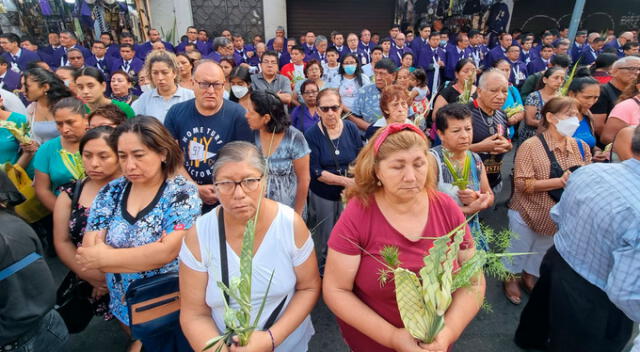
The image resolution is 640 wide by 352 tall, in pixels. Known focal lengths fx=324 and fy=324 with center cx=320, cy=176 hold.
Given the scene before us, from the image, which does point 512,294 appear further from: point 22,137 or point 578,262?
point 22,137

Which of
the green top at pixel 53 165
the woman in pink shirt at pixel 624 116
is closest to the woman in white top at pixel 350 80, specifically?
the woman in pink shirt at pixel 624 116

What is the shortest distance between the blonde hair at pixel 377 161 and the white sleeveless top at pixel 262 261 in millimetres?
381

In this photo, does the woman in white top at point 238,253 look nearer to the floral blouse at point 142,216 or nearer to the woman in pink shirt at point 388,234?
the woman in pink shirt at point 388,234

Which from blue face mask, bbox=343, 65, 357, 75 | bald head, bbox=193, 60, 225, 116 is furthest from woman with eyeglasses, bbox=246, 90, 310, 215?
blue face mask, bbox=343, 65, 357, 75

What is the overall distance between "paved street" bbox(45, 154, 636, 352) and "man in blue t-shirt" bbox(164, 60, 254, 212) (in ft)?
4.62

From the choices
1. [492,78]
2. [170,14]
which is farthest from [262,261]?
[170,14]

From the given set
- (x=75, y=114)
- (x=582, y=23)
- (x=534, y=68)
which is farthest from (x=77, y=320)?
(x=582, y=23)

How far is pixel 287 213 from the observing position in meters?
1.67

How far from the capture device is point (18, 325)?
1.55 m

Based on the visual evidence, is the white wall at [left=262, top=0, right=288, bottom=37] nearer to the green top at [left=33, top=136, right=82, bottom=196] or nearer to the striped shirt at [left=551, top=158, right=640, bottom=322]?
the green top at [left=33, top=136, right=82, bottom=196]

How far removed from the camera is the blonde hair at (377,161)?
1.55 meters

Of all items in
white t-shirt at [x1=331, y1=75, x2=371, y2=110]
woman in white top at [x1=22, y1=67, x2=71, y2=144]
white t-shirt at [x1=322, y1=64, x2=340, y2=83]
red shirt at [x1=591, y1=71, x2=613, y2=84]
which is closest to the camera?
woman in white top at [x1=22, y1=67, x2=71, y2=144]

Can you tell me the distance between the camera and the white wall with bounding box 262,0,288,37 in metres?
12.0

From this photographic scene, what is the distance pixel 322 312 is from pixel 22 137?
3.30 m
